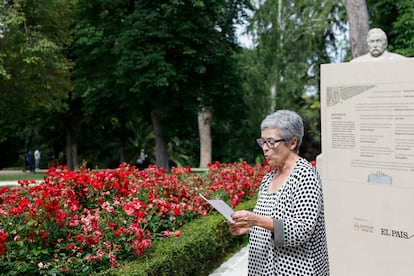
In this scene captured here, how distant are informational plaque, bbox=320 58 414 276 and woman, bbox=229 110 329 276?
66.6 inches

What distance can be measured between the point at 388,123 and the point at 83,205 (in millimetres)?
3676

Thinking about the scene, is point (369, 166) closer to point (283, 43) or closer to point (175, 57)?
point (175, 57)

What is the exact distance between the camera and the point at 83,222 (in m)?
4.56

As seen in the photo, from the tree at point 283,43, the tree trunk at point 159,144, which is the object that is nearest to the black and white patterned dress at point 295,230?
the tree trunk at point 159,144

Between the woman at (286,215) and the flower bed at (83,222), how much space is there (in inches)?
69.4

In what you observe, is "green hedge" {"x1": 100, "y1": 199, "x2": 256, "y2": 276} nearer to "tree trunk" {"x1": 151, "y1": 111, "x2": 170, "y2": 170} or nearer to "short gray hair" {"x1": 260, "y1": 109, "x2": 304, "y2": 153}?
"short gray hair" {"x1": 260, "y1": 109, "x2": 304, "y2": 153}

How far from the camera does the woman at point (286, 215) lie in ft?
8.52

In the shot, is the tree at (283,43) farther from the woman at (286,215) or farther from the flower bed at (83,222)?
the woman at (286,215)

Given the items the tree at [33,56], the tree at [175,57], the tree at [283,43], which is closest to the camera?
the tree at [175,57]

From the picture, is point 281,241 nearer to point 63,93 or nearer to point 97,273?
point 97,273

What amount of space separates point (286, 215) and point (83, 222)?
2.50 meters

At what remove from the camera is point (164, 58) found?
19562mm

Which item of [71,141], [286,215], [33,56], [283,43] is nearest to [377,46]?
[286,215]

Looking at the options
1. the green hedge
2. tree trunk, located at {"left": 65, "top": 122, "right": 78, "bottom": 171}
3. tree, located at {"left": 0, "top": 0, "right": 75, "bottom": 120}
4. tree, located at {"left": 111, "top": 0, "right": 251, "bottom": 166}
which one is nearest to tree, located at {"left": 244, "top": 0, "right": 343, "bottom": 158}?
tree, located at {"left": 111, "top": 0, "right": 251, "bottom": 166}
